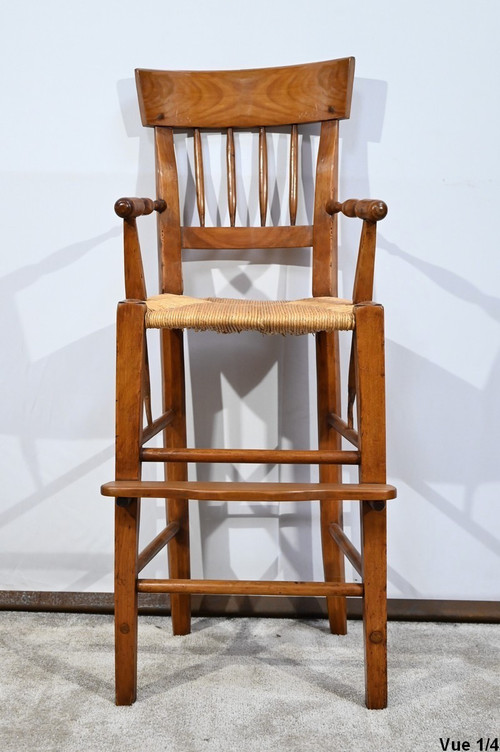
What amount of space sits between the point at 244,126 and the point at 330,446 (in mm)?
562

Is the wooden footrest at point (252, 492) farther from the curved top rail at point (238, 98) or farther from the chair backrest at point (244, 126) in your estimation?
the curved top rail at point (238, 98)

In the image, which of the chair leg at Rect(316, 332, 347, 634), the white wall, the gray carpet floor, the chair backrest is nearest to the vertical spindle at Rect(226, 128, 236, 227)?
the chair backrest

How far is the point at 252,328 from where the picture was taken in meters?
1.04

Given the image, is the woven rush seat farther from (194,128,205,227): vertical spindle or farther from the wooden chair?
(194,128,205,227): vertical spindle

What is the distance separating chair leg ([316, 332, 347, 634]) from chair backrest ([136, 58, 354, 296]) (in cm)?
10

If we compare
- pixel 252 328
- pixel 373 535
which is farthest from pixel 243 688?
pixel 252 328

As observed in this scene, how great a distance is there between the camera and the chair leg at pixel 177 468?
52.0 inches

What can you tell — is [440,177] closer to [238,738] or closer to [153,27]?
[153,27]

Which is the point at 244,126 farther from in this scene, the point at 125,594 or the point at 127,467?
the point at 125,594

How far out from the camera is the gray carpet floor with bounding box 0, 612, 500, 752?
0.98m

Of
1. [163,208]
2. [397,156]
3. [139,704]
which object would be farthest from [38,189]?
[139,704]

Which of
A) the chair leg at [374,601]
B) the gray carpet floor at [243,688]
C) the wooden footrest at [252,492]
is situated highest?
the wooden footrest at [252,492]

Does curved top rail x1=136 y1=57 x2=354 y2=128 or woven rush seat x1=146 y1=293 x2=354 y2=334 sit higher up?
curved top rail x1=136 y1=57 x2=354 y2=128

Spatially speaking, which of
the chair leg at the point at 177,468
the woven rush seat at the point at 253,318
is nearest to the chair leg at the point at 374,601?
the woven rush seat at the point at 253,318
